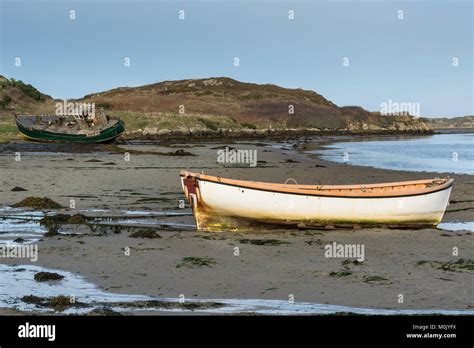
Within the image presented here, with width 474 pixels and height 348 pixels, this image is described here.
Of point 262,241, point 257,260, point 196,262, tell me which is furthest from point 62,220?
point 257,260

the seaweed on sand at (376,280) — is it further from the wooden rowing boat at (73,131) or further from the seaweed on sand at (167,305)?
the wooden rowing boat at (73,131)

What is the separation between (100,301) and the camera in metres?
10.1

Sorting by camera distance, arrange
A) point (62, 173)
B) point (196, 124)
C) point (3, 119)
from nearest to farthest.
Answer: point (62, 173) → point (3, 119) → point (196, 124)

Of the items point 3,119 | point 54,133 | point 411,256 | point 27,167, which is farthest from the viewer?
point 3,119

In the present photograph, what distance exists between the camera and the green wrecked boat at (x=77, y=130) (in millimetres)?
52375

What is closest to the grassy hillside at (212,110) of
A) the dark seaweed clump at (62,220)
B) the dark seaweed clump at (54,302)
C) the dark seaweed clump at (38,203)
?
the dark seaweed clump at (38,203)

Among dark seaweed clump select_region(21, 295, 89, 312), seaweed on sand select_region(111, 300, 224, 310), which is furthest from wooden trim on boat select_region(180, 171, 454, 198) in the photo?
dark seaweed clump select_region(21, 295, 89, 312)

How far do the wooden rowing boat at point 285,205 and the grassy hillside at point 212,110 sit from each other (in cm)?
5050

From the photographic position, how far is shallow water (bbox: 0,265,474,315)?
9.60 meters

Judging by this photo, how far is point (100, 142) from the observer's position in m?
53.0

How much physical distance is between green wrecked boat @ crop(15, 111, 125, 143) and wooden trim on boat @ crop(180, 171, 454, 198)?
3661 centimetres

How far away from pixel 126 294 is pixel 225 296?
1.40 m

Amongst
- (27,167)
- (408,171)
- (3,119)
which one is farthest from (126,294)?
(3,119)
